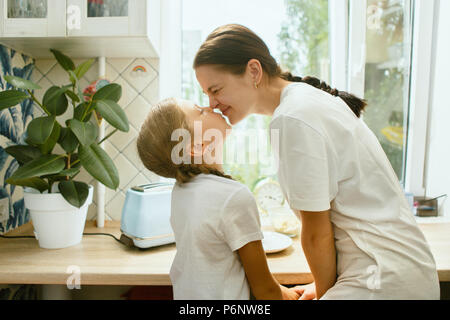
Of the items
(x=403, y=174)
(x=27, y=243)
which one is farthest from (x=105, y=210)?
(x=403, y=174)

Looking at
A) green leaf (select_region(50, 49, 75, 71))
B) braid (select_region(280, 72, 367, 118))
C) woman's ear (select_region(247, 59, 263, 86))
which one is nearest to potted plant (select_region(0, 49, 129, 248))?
green leaf (select_region(50, 49, 75, 71))

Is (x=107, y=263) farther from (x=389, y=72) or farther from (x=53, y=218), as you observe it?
(x=389, y=72)

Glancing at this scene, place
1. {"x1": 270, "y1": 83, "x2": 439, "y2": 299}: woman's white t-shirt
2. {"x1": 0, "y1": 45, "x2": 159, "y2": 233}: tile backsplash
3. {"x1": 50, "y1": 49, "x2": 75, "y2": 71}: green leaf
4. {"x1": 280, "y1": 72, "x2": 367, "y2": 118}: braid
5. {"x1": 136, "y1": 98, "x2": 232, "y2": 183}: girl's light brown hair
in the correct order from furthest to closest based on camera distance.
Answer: {"x1": 0, "y1": 45, "x2": 159, "y2": 233}: tile backsplash < {"x1": 50, "y1": 49, "x2": 75, "y2": 71}: green leaf < {"x1": 280, "y1": 72, "x2": 367, "y2": 118}: braid < {"x1": 136, "y1": 98, "x2": 232, "y2": 183}: girl's light brown hair < {"x1": 270, "y1": 83, "x2": 439, "y2": 299}: woman's white t-shirt

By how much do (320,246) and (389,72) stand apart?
1.32m

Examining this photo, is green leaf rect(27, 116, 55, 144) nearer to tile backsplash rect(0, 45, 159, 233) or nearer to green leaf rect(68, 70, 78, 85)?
green leaf rect(68, 70, 78, 85)

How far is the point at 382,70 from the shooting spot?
167 cm

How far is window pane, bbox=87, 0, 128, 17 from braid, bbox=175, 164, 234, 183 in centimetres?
71

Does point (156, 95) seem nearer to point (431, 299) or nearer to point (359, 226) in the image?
point (359, 226)

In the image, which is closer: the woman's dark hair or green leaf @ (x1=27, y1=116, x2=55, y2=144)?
the woman's dark hair

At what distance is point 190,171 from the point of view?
858mm

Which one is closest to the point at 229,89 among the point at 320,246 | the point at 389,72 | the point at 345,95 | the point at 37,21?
the point at 345,95

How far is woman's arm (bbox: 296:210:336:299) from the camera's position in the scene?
76 centimetres

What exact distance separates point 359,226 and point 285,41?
3.90ft

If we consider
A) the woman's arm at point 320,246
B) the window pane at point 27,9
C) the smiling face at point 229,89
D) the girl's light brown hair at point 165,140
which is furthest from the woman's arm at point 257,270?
the window pane at point 27,9
